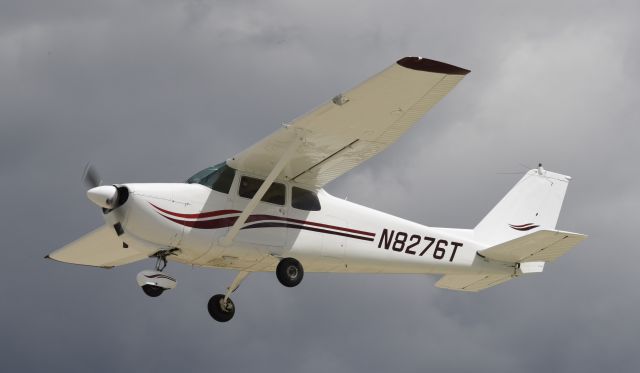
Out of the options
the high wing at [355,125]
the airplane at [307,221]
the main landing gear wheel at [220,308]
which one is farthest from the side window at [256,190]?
the main landing gear wheel at [220,308]

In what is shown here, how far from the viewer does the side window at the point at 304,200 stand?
18.6 m

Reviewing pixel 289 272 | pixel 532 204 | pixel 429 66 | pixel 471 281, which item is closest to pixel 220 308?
pixel 289 272

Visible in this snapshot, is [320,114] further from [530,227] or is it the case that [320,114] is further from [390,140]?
[530,227]

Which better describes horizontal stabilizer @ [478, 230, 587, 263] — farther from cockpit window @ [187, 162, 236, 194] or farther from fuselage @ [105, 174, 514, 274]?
cockpit window @ [187, 162, 236, 194]

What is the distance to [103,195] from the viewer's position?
55.4 feet

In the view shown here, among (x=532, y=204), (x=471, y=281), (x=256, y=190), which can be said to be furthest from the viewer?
(x=532, y=204)

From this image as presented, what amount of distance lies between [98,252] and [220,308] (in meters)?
2.66

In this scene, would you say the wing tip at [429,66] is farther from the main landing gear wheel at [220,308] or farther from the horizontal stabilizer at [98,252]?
the horizontal stabilizer at [98,252]

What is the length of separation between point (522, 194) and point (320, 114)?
6013 millimetres

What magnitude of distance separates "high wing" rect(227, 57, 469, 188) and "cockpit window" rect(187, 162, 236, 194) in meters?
0.13

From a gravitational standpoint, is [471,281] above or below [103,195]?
above

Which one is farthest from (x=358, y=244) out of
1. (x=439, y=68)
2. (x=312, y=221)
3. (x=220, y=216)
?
(x=439, y=68)

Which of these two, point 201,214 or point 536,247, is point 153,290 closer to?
point 201,214

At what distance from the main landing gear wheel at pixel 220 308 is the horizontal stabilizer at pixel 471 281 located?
11.8 ft
